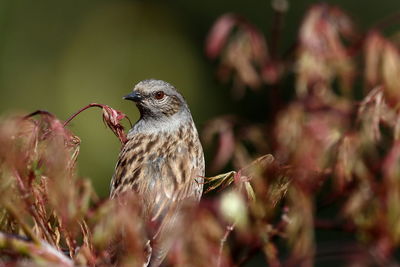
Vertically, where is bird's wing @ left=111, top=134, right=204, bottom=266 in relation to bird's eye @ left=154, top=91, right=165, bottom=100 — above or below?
below

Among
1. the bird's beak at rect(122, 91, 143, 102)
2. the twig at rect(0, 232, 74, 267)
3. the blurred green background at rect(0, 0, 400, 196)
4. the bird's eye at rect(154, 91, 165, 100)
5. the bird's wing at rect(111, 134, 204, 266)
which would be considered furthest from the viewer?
the blurred green background at rect(0, 0, 400, 196)

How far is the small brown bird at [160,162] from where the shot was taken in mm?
3434

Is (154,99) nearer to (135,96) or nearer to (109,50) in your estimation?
(135,96)

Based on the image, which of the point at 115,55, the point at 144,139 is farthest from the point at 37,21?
the point at 144,139

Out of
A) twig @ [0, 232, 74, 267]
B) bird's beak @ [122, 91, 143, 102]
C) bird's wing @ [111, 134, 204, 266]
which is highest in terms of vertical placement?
bird's beak @ [122, 91, 143, 102]

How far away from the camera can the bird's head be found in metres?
4.16

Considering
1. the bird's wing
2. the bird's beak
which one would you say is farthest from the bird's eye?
the bird's wing

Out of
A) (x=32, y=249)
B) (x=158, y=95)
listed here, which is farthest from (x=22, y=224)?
(x=158, y=95)

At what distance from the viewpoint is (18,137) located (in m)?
2.19

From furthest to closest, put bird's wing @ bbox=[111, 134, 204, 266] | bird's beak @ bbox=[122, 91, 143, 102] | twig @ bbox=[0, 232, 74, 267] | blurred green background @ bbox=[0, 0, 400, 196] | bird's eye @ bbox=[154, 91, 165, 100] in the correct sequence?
blurred green background @ bbox=[0, 0, 400, 196]
bird's eye @ bbox=[154, 91, 165, 100]
bird's beak @ bbox=[122, 91, 143, 102]
bird's wing @ bbox=[111, 134, 204, 266]
twig @ bbox=[0, 232, 74, 267]

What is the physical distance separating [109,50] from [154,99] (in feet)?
13.9

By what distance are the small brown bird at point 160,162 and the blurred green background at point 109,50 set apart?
2.77 m

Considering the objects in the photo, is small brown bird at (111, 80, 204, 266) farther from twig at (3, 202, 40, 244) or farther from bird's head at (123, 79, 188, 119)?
twig at (3, 202, 40, 244)

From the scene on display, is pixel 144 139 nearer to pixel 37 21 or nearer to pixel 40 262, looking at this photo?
pixel 40 262
